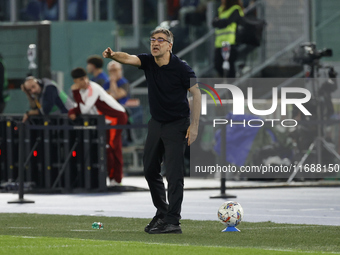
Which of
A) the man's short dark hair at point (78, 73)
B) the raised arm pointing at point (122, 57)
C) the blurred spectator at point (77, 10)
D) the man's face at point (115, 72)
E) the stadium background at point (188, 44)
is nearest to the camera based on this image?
the raised arm pointing at point (122, 57)

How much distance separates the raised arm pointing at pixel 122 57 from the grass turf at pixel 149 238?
1.65 m

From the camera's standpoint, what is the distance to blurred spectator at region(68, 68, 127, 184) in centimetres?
1642

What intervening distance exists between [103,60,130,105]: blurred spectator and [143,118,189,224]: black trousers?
8177 mm

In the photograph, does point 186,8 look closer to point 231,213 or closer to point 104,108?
point 104,108

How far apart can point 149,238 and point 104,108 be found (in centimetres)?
784

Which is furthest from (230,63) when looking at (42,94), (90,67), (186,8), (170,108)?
(170,108)

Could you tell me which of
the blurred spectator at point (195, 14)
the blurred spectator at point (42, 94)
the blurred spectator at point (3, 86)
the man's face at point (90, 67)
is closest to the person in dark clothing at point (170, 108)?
the blurred spectator at point (42, 94)

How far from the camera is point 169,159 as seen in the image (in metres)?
9.53

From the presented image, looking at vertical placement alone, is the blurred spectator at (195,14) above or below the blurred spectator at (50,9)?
below

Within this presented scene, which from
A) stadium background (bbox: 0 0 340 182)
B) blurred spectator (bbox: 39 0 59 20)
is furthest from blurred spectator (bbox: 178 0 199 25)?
blurred spectator (bbox: 39 0 59 20)

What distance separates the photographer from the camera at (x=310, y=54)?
18.4 meters

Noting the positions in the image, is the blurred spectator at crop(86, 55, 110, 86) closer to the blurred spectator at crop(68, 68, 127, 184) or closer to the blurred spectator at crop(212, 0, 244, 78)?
the blurred spectator at crop(68, 68, 127, 184)

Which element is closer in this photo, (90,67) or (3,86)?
(90,67)

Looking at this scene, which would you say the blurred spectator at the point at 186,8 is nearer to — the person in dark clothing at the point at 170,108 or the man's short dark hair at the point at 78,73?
the man's short dark hair at the point at 78,73
